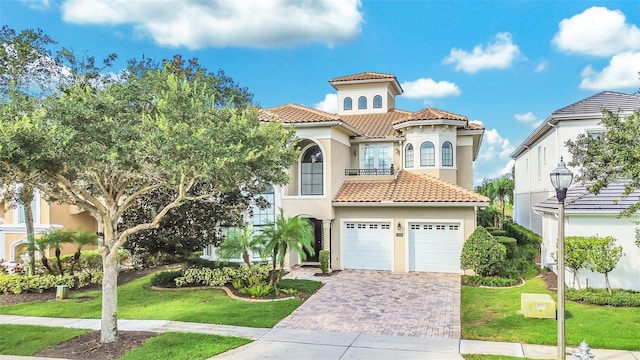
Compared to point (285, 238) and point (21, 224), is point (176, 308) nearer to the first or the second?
point (285, 238)

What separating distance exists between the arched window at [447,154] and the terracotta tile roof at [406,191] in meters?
1.50

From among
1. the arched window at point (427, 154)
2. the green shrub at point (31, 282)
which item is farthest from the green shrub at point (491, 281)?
the green shrub at point (31, 282)

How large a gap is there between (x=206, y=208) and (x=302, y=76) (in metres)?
13.6

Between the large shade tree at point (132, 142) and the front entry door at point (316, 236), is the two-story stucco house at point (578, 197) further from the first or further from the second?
the front entry door at point (316, 236)

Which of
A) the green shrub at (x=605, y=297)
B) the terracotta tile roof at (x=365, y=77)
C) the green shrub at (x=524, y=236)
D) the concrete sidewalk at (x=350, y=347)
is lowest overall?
the concrete sidewalk at (x=350, y=347)

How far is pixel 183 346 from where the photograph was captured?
9805mm

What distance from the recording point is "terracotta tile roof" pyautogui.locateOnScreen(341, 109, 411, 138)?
76.1 feet

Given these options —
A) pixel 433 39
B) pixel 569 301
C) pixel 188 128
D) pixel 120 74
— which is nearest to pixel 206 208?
pixel 120 74

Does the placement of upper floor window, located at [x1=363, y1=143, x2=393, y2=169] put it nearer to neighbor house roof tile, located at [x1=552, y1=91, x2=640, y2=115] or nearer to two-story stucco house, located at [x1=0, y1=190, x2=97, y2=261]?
neighbor house roof tile, located at [x1=552, y1=91, x2=640, y2=115]

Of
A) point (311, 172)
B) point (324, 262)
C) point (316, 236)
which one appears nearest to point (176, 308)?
point (324, 262)

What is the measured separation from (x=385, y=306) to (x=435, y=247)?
642 cm

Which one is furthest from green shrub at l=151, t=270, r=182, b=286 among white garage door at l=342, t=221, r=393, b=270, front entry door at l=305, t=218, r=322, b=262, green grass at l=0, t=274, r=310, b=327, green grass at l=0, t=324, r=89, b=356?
white garage door at l=342, t=221, r=393, b=270

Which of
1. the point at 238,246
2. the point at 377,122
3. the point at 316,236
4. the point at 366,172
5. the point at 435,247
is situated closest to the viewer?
the point at 238,246

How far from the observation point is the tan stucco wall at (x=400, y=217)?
1850cm
